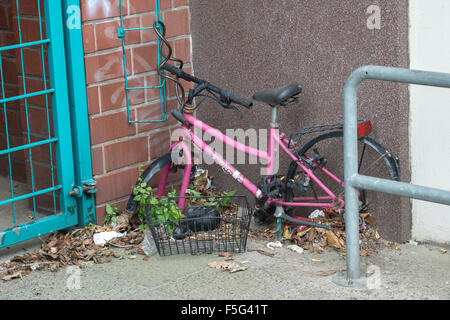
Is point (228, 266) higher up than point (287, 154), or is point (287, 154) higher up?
point (287, 154)

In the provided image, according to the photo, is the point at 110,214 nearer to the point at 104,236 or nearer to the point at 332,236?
the point at 104,236

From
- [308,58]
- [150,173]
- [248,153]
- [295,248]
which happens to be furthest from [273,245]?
[308,58]

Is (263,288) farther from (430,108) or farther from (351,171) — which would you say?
(430,108)

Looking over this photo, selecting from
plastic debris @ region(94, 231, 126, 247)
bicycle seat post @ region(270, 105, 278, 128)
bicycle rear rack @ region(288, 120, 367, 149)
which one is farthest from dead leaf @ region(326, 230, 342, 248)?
plastic debris @ region(94, 231, 126, 247)

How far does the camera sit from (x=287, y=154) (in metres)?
4.59

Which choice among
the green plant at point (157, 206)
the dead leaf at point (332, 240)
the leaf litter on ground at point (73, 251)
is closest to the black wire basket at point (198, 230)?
the green plant at point (157, 206)

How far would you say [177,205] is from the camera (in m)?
4.62

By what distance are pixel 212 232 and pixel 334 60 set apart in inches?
48.9

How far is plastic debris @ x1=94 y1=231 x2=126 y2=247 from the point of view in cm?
448

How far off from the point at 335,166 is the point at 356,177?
0.96 m

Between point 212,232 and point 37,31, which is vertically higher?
point 37,31

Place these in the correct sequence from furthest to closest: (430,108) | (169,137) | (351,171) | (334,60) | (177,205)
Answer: (169,137) < (177,205) < (334,60) < (430,108) < (351,171)
